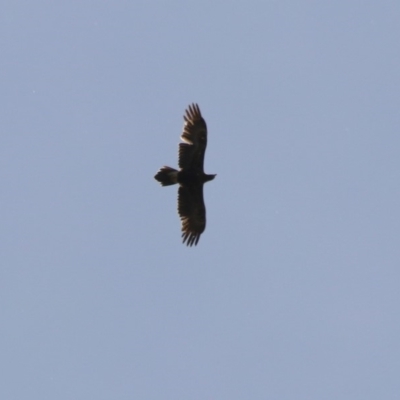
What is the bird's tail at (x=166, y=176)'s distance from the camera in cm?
8131

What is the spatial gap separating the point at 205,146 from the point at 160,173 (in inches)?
70.2

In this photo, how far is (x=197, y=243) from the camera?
82.7m

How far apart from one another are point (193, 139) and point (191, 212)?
258 centimetres

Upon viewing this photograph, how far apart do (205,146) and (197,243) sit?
3426mm

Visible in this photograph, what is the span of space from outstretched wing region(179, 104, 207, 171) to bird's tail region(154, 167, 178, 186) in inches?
14.5

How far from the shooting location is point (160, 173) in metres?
81.4

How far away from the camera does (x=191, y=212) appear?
8244cm

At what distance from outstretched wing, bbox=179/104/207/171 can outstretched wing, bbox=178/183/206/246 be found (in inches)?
42.3

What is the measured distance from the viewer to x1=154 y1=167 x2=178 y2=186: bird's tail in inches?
3201

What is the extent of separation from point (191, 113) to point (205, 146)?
1.20 m

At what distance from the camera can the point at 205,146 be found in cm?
8169

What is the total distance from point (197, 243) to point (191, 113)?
4.49m

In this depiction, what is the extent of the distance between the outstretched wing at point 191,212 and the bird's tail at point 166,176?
0.89 metres

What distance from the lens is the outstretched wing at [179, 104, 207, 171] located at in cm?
8156
